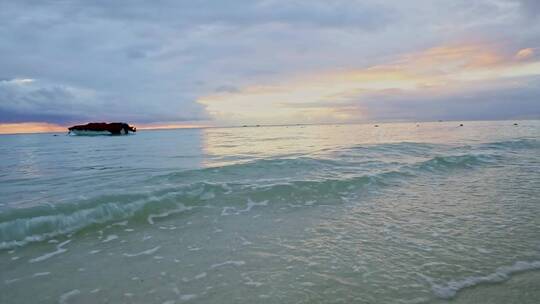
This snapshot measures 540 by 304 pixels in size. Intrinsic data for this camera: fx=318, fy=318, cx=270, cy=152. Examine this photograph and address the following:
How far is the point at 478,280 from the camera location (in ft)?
14.9

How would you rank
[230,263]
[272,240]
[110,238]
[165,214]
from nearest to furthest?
[230,263] < [272,240] < [110,238] < [165,214]

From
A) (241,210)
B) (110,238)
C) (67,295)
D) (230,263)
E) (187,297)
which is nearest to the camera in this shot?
(187,297)

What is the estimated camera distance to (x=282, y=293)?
14.3 feet

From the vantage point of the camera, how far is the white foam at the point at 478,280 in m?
4.27

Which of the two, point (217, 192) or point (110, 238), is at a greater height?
point (217, 192)

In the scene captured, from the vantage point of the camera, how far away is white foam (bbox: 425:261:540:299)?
4270 millimetres

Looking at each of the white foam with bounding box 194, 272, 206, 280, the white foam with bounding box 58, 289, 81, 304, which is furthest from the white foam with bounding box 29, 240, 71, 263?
the white foam with bounding box 194, 272, 206, 280

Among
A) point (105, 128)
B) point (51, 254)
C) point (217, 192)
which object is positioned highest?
point (105, 128)

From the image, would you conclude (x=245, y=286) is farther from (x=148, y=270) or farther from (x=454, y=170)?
(x=454, y=170)

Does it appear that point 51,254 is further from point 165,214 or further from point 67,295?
point 165,214

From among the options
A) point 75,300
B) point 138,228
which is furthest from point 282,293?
point 138,228

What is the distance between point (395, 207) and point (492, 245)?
3.12 m

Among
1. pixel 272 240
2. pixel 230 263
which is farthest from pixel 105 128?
pixel 230 263

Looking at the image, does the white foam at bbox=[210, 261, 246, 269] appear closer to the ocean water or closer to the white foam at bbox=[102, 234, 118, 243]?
the ocean water
